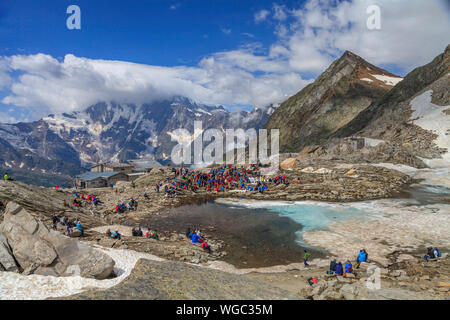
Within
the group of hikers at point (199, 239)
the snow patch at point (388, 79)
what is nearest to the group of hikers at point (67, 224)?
the group of hikers at point (199, 239)

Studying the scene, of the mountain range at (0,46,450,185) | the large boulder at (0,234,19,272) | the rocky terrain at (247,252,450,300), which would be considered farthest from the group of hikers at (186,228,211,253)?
the mountain range at (0,46,450,185)

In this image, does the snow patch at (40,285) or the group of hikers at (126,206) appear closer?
the snow patch at (40,285)

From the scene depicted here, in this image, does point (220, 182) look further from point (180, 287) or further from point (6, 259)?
point (180, 287)

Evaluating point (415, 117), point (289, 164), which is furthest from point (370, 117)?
point (289, 164)

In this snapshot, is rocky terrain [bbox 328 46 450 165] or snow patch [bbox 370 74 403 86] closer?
rocky terrain [bbox 328 46 450 165]

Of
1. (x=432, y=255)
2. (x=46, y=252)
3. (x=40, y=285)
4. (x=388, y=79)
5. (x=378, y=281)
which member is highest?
(x=388, y=79)

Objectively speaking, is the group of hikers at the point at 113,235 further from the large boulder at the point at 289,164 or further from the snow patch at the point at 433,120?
the snow patch at the point at 433,120

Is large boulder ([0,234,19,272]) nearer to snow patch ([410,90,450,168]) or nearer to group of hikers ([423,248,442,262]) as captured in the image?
group of hikers ([423,248,442,262])
